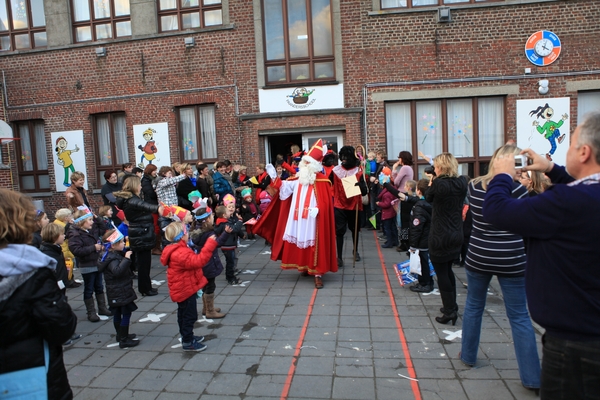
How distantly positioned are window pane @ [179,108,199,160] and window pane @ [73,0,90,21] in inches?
162

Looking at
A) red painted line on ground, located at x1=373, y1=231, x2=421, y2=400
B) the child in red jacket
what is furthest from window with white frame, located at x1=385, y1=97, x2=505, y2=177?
the child in red jacket

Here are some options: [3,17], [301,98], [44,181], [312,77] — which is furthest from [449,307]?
[3,17]

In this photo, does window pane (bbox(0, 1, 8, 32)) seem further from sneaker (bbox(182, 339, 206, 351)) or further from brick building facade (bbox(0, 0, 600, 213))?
sneaker (bbox(182, 339, 206, 351))

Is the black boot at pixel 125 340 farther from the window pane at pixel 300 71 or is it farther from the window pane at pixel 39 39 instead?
the window pane at pixel 39 39

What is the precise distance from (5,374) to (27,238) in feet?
2.28

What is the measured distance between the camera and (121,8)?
538 inches

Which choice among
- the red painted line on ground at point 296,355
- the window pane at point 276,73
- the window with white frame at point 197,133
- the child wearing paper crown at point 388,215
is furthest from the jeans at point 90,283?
the window pane at point 276,73

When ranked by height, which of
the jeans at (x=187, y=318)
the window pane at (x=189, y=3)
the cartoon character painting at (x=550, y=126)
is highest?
the window pane at (x=189, y=3)

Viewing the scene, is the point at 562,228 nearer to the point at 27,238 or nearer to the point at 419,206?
the point at 27,238

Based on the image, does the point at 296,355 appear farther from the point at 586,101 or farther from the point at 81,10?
the point at 81,10

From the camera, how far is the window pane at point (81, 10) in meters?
14.0

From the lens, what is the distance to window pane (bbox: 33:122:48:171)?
48.1 feet

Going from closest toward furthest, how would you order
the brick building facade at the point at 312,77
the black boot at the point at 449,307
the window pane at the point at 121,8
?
the black boot at the point at 449,307 < the brick building facade at the point at 312,77 < the window pane at the point at 121,8

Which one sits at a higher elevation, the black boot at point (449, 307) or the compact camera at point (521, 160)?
the compact camera at point (521, 160)
